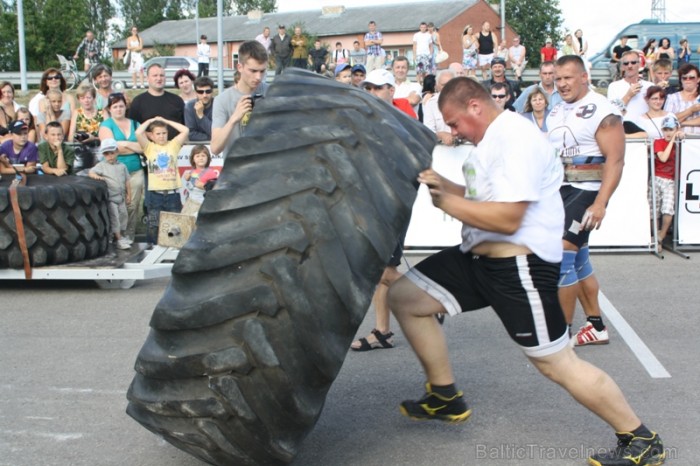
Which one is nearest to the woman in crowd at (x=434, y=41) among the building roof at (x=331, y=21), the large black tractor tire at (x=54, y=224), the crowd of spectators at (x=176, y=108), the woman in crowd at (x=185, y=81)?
the crowd of spectators at (x=176, y=108)

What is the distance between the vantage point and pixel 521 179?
12.6 feet

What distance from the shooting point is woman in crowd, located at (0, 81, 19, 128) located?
11.0m

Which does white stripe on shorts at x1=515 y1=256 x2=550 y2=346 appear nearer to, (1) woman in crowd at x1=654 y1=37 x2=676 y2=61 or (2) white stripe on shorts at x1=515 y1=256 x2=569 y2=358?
(2) white stripe on shorts at x1=515 y1=256 x2=569 y2=358

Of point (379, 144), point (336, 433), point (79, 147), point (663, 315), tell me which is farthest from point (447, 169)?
point (379, 144)

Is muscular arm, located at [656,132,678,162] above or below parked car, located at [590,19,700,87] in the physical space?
below

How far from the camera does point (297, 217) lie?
3.29m

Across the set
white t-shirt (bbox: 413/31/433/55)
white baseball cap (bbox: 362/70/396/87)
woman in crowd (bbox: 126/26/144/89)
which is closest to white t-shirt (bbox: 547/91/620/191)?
white baseball cap (bbox: 362/70/396/87)

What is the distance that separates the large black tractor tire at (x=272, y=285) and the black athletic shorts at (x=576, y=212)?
101 inches

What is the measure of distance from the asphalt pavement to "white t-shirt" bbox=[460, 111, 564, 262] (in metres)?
1.04

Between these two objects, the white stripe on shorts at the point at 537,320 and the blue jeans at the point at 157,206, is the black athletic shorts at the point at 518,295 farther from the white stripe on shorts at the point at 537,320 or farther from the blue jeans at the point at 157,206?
the blue jeans at the point at 157,206

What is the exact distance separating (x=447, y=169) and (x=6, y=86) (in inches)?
229

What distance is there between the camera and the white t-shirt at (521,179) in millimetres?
3848

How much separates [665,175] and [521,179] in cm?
646

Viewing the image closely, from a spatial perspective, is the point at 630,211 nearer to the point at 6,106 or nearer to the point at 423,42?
the point at 6,106
